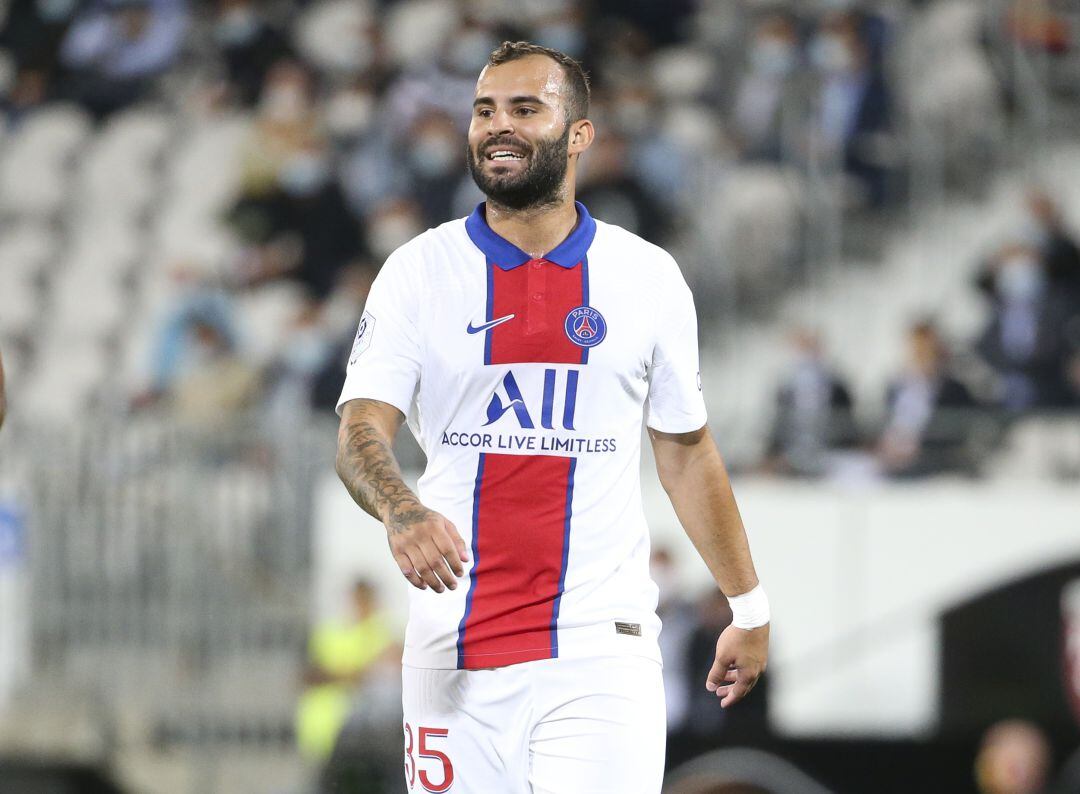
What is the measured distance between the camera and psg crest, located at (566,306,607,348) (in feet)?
14.6

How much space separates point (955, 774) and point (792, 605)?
1.50 m

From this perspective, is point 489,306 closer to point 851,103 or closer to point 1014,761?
point 1014,761

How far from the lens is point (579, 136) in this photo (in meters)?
4.69

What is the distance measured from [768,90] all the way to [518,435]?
31.8 ft

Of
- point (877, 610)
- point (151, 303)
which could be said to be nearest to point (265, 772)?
point (877, 610)

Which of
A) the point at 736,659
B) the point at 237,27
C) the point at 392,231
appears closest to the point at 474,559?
the point at 736,659

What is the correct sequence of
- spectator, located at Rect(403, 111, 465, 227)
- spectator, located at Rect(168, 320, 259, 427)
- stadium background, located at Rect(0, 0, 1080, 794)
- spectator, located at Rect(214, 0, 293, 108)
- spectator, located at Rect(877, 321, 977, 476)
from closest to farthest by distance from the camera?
stadium background, located at Rect(0, 0, 1080, 794) < spectator, located at Rect(877, 321, 977, 476) < spectator, located at Rect(168, 320, 259, 427) < spectator, located at Rect(403, 111, 465, 227) < spectator, located at Rect(214, 0, 293, 108)

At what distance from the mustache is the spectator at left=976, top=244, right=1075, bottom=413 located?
719 cm

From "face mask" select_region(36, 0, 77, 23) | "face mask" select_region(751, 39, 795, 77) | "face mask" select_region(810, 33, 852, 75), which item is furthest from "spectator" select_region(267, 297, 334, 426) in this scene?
"face mask" select_region(36, 0, 77, 23)

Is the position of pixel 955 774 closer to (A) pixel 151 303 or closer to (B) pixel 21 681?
(B) pixel 21 681

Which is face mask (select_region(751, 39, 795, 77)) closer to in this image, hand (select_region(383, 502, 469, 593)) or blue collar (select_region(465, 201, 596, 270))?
blue collar (select_region(465, 201, 596, 270))

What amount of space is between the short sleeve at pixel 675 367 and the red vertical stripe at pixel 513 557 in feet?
1.38

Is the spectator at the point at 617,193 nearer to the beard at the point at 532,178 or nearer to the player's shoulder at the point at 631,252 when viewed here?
the player's shoulder at the point at 631,252

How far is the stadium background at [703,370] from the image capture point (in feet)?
34.3
